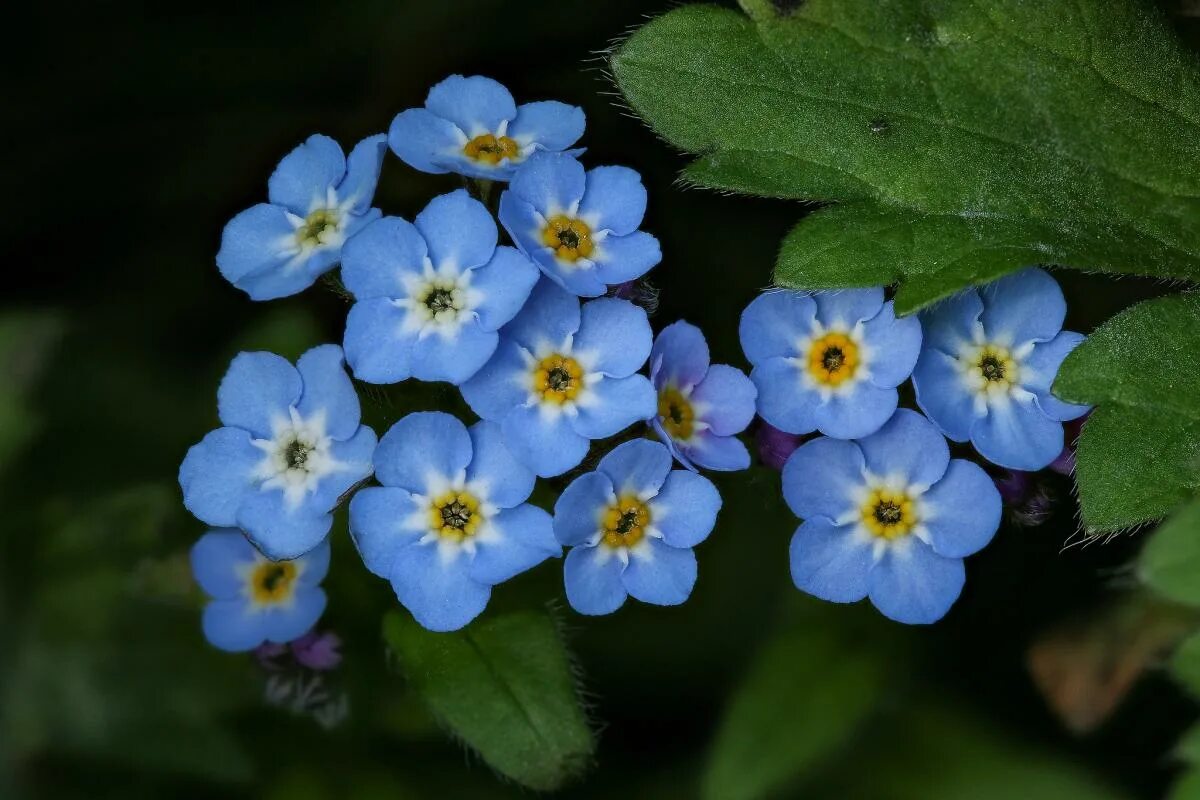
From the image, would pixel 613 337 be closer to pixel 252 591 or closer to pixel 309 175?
pixel 309 175

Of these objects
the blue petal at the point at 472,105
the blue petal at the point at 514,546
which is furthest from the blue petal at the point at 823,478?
the blue petal at the point at 472,105

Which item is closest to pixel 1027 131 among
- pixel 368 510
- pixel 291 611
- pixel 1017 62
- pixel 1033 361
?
pixel 1017 62

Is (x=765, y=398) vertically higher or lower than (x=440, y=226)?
lower

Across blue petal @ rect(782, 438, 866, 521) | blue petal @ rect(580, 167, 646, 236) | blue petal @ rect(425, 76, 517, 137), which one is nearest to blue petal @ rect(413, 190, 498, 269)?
blue petal @ rect(580, 167, 646, 236)

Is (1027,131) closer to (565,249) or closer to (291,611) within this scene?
(565,249)

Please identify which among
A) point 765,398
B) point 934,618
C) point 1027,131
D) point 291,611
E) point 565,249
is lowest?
point 291,611

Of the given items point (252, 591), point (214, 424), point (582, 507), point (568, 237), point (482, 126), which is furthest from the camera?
point (214, 424)

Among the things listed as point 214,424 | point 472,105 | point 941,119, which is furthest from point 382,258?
point 214,424
